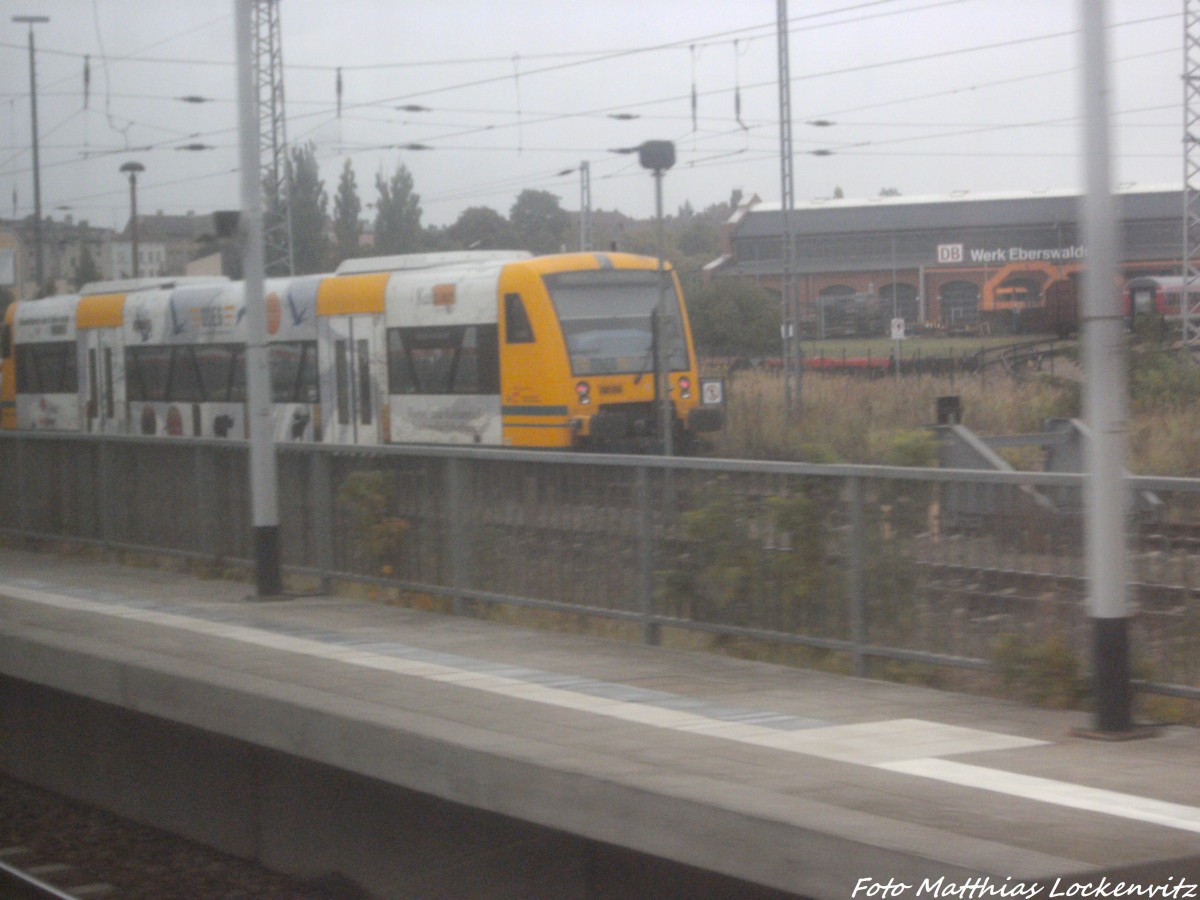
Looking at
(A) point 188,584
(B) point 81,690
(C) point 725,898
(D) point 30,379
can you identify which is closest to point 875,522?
(C) point 725,898

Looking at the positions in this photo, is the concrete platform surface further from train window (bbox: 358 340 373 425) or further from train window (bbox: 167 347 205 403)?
train window (bbox: 167 347 205 403)

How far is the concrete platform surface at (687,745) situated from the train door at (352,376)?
11984 millimetres

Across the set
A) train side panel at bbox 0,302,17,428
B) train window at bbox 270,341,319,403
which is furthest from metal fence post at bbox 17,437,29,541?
train side panel at bbox 0,302,17,428

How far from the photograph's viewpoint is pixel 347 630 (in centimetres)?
970

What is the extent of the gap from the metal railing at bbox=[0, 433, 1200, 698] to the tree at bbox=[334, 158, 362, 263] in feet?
133

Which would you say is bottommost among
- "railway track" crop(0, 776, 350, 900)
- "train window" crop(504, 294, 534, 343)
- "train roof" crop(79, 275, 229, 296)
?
"railway track" crop(0, 776, 350, 900)

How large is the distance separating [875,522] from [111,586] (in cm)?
→ 682

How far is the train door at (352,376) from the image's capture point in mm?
21906

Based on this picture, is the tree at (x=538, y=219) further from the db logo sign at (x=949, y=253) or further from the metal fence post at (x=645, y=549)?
the metal fence post at (x=645, y=549)

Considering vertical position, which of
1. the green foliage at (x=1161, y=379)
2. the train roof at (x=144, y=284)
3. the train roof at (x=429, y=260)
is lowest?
the green foliage at (x=1161, y=379)

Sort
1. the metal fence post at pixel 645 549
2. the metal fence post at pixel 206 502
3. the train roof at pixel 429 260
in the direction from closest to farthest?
the metal fence post at pixel 645 549, the metal fence post at pixel 206 502, the train roof at pixel 429 260

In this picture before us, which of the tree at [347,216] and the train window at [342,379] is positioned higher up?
the tree at [347,216]

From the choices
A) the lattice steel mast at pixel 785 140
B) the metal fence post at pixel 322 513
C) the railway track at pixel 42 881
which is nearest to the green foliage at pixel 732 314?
the lattice steel mast at pixel 785 140

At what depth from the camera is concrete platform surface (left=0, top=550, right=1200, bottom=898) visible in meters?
4.30
